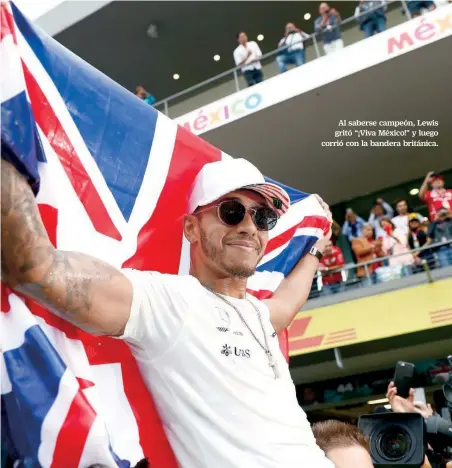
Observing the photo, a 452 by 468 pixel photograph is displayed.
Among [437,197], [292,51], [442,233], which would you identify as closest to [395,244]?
[442,233]

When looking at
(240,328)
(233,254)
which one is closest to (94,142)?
(233,254)

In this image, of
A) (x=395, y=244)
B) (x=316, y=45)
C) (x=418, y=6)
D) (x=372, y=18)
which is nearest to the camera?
(x=395, y=244)

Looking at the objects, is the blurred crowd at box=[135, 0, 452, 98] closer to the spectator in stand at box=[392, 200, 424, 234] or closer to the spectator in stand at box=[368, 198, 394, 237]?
the spectator in stand at box=[368, 198, 394, 237]

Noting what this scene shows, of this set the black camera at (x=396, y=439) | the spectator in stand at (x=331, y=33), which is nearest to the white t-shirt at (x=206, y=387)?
the black camera at (x=396, y=439)

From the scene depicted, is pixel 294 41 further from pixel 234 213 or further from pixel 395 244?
pixel 234 213

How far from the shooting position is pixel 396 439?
167 centimetres

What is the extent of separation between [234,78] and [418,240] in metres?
3.68

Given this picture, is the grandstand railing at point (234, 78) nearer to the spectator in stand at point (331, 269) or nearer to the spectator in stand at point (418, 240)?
the spectator in stand at point (418, 240)

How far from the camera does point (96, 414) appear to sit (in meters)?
1.02

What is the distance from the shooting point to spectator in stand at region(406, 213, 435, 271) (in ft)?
18.8

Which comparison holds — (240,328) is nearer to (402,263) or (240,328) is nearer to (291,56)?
(402,263)

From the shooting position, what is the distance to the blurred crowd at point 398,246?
5719 millimetres

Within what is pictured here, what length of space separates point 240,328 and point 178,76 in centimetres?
1013

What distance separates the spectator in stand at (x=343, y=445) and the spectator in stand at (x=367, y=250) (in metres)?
4.62
